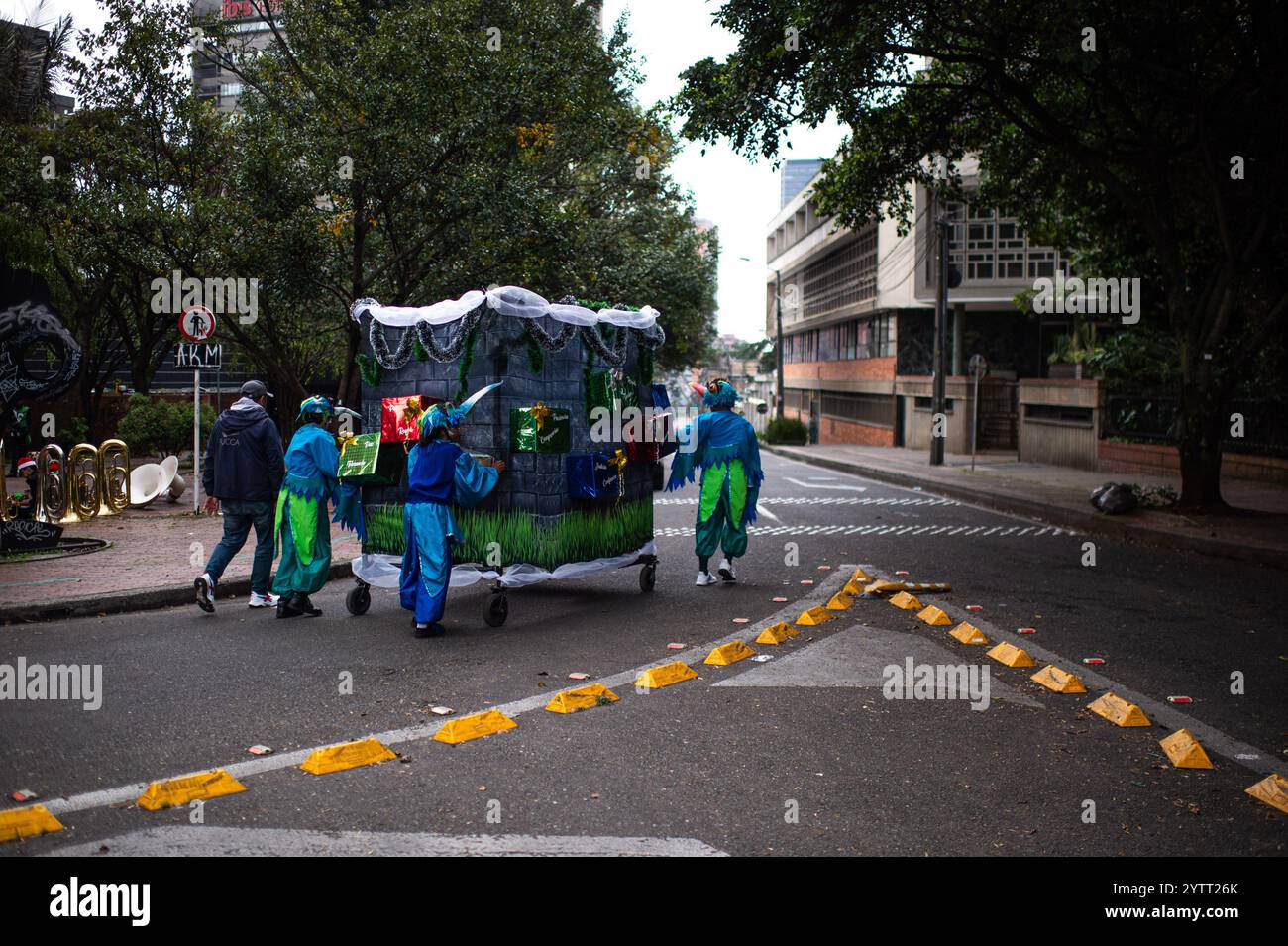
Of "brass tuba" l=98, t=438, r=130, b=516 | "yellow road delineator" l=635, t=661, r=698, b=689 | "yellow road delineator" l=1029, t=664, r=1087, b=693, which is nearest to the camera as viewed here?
"yellow road delineator" l=1029, t=664, r=1087, b=693

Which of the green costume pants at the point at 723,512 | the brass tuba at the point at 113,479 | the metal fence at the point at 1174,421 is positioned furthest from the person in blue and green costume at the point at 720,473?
the brass tuba at the point at 113,479

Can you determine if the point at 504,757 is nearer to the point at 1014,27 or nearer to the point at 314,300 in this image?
the point at 1014,27

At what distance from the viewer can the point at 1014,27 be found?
14.6 m

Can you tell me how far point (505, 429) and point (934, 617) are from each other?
367 cm

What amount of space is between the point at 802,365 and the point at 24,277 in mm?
58832

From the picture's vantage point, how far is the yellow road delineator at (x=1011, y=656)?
729 centimetres

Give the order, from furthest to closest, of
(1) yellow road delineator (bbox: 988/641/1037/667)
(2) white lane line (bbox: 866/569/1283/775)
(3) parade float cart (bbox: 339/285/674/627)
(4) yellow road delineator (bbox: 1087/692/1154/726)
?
(3) parade float cart (bbox: 339/285/674/627) < (1) yellow road delineator (bbox: 988/641/1037/667) < (4) yellow road delineator (bbox: 1087/692/1154/726) < (2) white lane line (bbox: 866/569/1283/775)

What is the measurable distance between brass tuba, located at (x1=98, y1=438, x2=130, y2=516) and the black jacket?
7.19 meters

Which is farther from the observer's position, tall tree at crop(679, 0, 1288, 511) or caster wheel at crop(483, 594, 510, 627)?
tall tree at crop(679, 0, 1288, 511)

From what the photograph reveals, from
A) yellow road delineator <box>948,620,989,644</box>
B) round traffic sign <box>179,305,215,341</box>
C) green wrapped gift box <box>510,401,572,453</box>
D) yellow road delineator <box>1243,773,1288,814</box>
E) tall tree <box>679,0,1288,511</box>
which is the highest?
tall tree <box>679,0,1288,511</box>

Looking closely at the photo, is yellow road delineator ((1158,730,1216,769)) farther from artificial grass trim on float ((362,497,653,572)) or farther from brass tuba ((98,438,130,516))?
brass tuba ((98,438,130,516))

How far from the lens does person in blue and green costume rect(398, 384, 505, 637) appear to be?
8.27m

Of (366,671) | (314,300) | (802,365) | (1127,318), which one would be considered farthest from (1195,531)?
(802,365)

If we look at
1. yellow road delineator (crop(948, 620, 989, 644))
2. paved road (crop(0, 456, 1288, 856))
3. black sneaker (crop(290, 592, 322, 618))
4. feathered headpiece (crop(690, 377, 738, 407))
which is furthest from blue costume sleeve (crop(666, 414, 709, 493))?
black sneaker (crop(290, 592, 322, 618))
